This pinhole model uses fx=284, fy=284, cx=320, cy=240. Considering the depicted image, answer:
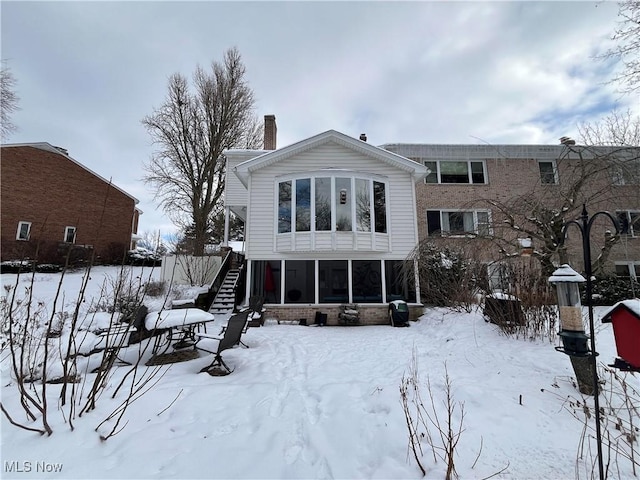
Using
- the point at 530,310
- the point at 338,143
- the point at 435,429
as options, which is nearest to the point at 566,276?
the point at 435,429

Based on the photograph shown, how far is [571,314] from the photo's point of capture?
3.72 m

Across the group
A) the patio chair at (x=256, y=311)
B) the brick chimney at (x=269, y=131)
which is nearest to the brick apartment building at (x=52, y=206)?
the brick chimney at (x=269, y=131)

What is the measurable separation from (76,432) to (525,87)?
14405 mm

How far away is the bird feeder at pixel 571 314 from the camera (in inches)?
139

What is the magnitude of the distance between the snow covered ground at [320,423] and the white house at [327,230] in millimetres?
5252

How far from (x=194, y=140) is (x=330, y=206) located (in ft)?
45.0

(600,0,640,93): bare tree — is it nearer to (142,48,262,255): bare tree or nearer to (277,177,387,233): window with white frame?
(277,177,387,233): window with white frame

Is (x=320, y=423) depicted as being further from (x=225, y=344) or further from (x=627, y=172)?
(x=627, y=172)

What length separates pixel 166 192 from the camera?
65.1 ft

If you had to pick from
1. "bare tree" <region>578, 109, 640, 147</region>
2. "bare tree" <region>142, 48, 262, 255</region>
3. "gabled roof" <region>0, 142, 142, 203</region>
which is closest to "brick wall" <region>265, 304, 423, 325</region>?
"bare tree" <region>578, 109, 640, 147</region>

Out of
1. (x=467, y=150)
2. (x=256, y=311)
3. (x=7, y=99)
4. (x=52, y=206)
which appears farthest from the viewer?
(x=52, y=206)

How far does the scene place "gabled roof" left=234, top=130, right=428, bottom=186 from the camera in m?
11.4

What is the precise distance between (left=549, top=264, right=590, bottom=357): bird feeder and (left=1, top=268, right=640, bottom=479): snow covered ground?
0.67 m

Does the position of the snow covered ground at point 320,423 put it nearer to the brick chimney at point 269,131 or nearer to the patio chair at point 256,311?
the patio chair at point 256,311
